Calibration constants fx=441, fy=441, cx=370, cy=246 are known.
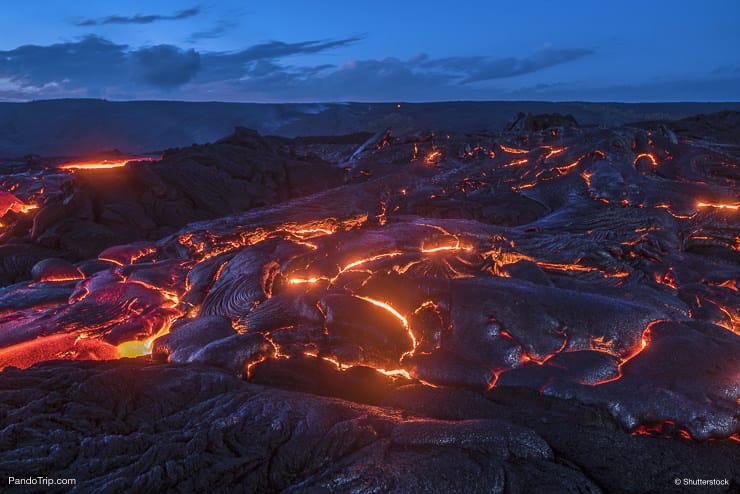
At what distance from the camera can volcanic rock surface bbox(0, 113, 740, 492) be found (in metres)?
2.88

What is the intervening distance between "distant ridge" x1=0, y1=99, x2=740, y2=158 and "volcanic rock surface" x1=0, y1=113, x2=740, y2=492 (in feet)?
102

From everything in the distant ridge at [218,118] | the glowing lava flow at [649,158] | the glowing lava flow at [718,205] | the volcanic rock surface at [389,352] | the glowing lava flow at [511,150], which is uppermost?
the distant ridge at [218,118]

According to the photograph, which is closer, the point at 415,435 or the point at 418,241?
the point at 415,435

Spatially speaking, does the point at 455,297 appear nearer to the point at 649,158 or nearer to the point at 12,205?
the point at 649,158

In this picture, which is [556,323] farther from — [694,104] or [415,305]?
[694,104]

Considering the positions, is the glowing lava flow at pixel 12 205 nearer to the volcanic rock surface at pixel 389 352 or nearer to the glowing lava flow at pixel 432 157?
the volcanic rock surface at pixel 389 352

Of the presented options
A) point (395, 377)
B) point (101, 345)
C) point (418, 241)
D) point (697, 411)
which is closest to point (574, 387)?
point (697, 411)

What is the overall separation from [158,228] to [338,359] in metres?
8.76

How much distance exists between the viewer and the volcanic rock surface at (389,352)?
2877 mm

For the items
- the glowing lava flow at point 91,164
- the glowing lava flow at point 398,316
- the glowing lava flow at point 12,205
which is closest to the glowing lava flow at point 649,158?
the glowing lava flow at point 398,316

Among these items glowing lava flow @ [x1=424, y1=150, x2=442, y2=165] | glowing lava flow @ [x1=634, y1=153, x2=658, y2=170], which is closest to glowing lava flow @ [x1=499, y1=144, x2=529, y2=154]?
glowing lava flow @ [x1=424, y1=150, x2=442, y2=165]

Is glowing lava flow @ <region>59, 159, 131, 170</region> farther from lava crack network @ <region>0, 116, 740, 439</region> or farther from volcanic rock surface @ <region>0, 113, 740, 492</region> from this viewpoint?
volcanic rock surface @ <region>0, 113, 740, 492</region>

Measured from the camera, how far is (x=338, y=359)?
4.56 metres

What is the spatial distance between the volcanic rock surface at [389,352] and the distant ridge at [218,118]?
3118 cm
